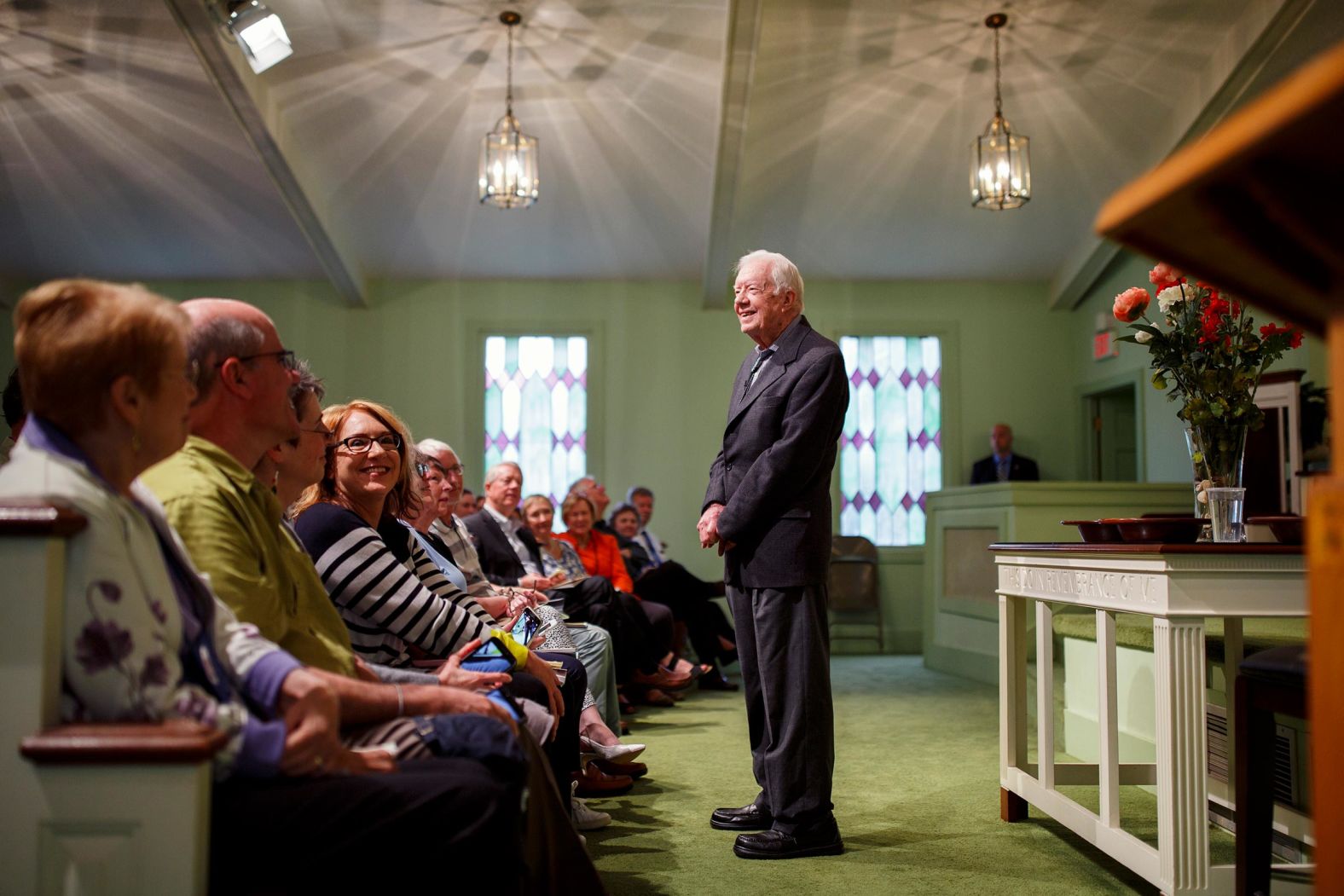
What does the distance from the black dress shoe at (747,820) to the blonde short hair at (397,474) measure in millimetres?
1134

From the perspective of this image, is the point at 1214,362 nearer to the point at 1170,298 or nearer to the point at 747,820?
the point at 1170,298

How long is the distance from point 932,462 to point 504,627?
19.3 ft

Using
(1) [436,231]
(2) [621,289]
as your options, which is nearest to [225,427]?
(1) [436,231]

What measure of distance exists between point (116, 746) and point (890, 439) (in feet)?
24.8

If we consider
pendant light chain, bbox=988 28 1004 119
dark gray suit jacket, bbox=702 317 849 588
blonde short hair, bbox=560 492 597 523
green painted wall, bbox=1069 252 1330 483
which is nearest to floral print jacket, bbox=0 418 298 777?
dark gray suit jacket, bbox=702 317 849 588

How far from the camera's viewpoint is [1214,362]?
2.60 meters

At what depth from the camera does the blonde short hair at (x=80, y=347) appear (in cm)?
112

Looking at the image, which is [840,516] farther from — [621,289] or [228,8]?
[228,8]

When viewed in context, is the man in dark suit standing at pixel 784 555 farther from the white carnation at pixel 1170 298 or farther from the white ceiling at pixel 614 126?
Result: the white ceiling at pixel 614 126

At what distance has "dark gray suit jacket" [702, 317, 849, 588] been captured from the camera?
2.65 m

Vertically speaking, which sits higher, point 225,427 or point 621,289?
point 621,289

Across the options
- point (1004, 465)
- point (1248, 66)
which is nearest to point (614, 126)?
point (1248, 66)

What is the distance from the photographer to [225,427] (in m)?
1.58

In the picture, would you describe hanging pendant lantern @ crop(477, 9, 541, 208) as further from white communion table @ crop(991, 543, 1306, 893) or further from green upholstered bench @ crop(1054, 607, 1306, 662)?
white communion table @ crop(991, 543, 1306, 893)
